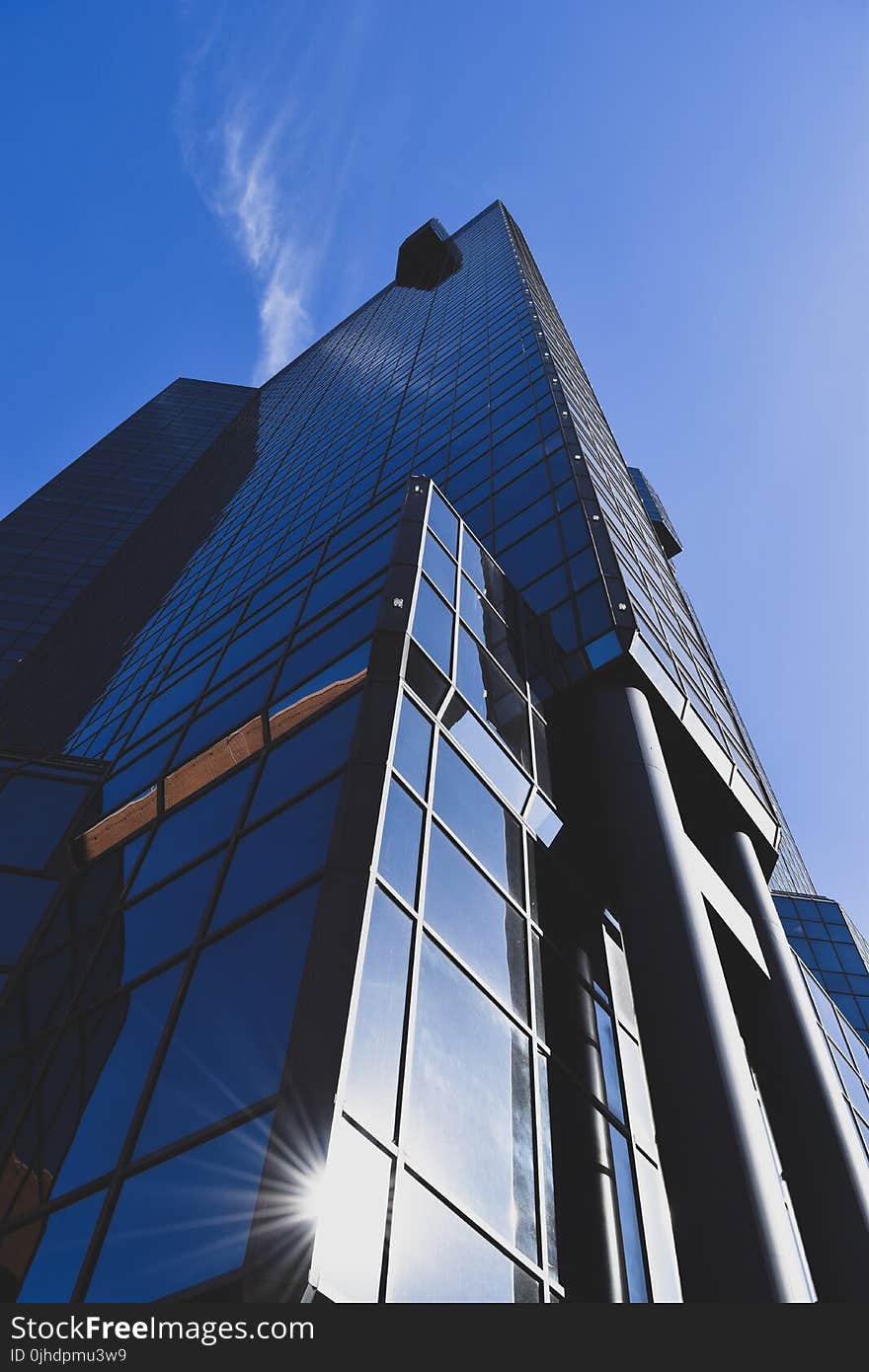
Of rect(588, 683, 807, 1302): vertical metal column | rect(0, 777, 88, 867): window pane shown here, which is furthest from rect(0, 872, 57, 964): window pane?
rect(588, 683, 807, 1302): vertical metal column

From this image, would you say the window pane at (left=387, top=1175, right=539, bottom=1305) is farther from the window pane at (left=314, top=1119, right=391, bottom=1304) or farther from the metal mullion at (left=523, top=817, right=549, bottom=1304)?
the metal mullion at (left=523, top=817, right=549, bottom=1304)

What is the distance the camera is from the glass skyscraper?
7262mm

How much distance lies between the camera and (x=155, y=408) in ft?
304

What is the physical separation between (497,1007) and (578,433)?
20.0 m

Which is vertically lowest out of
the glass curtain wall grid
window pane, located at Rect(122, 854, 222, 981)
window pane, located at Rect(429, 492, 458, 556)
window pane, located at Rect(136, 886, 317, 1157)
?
window pane, located at Rect(136, 886, 317, 1157)

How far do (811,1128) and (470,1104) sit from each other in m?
8.72

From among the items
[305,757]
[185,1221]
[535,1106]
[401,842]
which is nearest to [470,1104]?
[535,1106]

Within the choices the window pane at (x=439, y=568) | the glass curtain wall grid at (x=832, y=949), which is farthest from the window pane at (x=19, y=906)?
the glass curtain wall grid at (x=832, y=949)

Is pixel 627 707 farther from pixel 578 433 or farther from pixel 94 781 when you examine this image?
pixel 578 433

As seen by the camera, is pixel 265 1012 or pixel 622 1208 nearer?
pixel 265 1012

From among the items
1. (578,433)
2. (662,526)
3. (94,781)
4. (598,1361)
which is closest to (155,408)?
(662,526)

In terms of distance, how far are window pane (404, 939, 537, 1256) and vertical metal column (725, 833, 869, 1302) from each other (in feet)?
21.2

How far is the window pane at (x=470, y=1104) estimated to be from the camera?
26.1 ft

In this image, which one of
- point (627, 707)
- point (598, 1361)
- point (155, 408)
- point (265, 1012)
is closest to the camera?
point (598, 1361)
